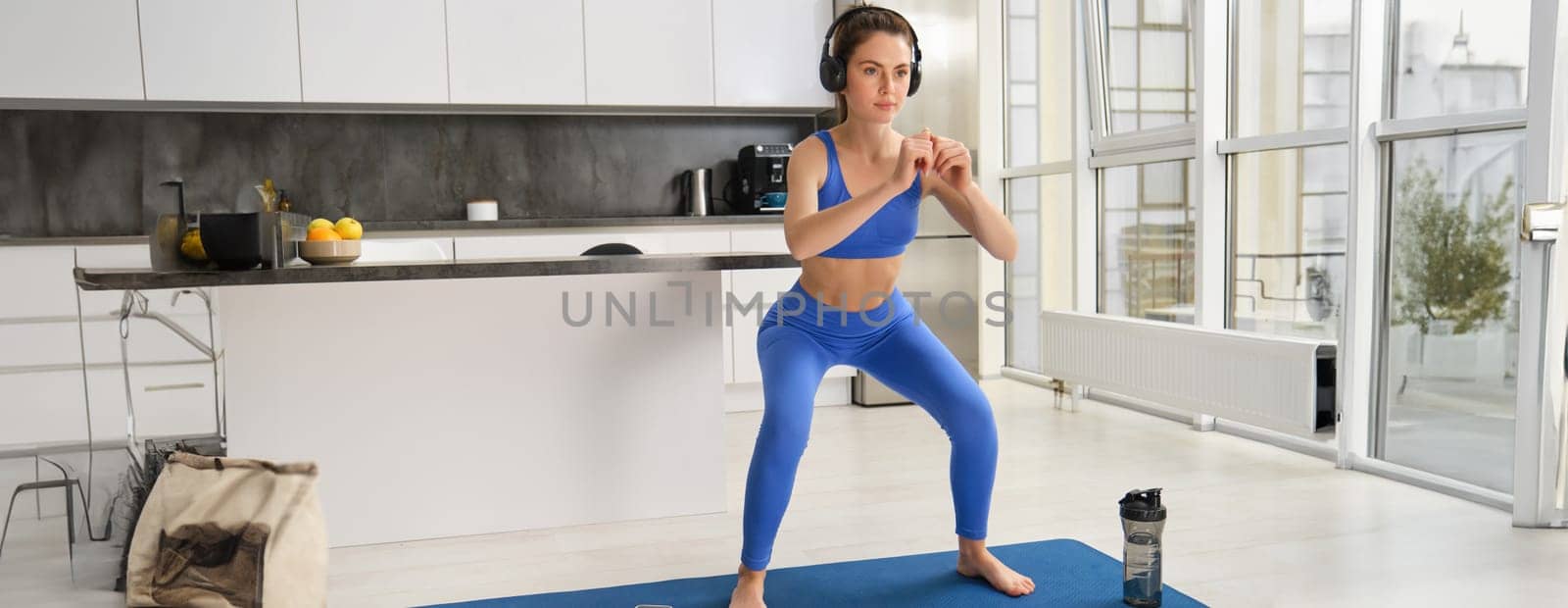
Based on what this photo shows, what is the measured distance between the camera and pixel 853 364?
2621 millimetres

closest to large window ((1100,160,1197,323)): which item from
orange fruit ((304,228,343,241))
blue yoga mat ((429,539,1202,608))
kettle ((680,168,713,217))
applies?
kettle ((680,168,713,217))

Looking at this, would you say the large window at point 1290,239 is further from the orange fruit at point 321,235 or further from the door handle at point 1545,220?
the orange fruit at point 321,235

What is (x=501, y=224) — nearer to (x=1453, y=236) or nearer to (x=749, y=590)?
(x=749, y=590)

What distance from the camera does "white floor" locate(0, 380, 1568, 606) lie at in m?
2.63

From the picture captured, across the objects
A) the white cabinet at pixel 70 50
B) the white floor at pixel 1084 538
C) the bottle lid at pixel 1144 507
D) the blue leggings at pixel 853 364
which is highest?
the white cabinet at pixel 70 50

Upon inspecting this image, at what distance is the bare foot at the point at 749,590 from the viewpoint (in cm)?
237

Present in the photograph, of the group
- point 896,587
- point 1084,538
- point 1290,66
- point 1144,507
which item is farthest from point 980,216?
point 1290,66

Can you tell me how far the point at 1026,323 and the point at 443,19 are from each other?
3156 millimetres

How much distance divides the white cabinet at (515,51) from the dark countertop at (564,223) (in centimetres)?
59

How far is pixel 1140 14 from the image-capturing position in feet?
15.7

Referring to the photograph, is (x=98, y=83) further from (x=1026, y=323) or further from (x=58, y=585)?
(x=1026, y=323)

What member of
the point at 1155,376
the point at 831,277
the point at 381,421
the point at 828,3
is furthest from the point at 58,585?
the point at 828,3

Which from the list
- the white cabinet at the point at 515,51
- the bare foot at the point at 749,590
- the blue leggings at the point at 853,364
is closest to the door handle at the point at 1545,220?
the blue leggings at the point at 853,364

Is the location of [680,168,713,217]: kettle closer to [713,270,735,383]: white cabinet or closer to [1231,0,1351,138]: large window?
[713,270,735,383]: white cabinet
